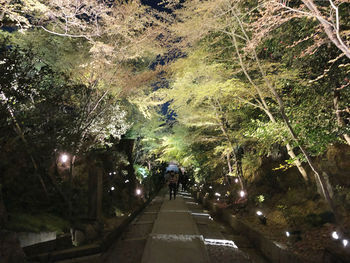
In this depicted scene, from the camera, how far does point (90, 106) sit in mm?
8906

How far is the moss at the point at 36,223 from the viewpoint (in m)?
5.29

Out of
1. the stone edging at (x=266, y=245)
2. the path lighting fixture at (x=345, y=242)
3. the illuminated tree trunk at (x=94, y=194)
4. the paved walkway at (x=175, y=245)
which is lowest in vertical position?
the stone edging at (x=266, y=245)

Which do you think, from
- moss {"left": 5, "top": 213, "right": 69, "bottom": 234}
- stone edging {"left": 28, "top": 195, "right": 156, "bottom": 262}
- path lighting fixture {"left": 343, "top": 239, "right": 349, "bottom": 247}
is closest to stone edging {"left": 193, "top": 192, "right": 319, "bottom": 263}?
path lighting fixture {"left": 343, "top": 239, "right": 349, "bottom": 247}

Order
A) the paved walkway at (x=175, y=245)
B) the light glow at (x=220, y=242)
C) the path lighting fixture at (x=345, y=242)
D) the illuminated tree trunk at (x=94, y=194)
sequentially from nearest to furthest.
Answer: the path lighting fixture at (x=345, y=242) → the paved walkway at (x=175, y=245) → the light glow at (x=220, y=242) → the illuminated tree trunk at (x=94, y=194)

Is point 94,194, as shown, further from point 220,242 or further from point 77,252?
point 220,242

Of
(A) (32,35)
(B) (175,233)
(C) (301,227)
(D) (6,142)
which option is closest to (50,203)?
(D) (6,142)

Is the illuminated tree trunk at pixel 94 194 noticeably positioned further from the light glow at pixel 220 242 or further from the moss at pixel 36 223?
the light glow at pixel 220 242

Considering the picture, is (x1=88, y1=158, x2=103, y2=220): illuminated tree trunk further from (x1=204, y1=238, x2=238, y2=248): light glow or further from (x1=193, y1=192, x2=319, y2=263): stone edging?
(x1=193, y1=192, x2=319, y2=263): stone edging

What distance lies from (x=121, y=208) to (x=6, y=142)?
6095 millimetres

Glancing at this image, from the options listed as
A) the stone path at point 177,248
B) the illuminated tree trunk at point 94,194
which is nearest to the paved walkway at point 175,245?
the stone path at point 177,248

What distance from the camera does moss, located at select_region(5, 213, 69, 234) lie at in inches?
208

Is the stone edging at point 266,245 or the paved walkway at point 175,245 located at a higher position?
the paved walkway at point 175,245

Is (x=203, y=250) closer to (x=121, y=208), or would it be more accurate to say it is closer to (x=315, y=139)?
(x=315, y=139)

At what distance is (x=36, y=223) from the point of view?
5852 mm
